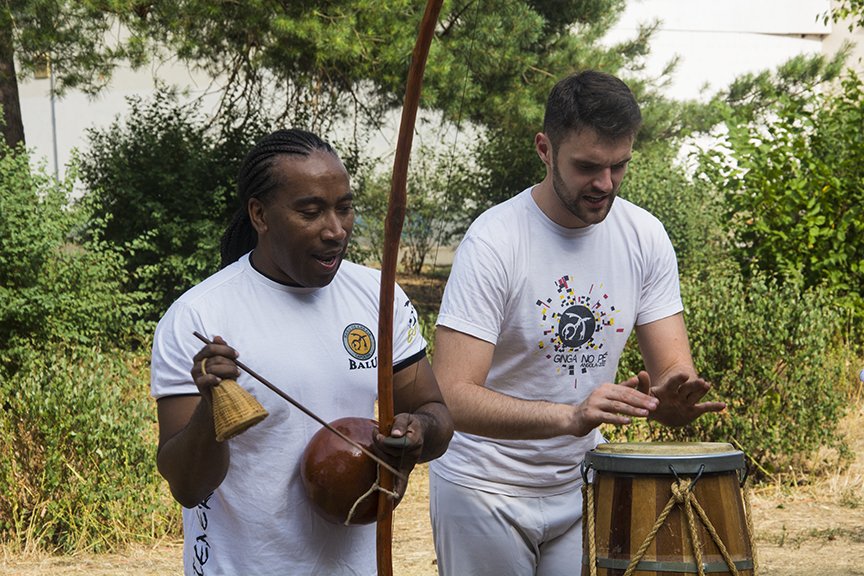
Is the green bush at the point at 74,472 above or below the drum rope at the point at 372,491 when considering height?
below

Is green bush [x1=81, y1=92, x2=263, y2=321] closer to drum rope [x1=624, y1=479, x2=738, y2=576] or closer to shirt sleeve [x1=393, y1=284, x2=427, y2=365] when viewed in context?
shirt sleeve [x1=393, y1=284, x2=427, y2=365]

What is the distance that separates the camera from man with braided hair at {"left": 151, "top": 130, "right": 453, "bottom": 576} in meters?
2.47

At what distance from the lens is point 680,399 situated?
3.17 metres

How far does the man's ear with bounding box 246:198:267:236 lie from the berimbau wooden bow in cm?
41

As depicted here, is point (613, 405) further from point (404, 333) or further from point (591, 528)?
point (404, 333)

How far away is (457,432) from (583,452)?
0.38 m

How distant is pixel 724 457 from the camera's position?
2.85 metres

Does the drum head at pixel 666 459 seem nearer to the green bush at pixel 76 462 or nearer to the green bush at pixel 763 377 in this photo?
the green bush at pixel 76 462

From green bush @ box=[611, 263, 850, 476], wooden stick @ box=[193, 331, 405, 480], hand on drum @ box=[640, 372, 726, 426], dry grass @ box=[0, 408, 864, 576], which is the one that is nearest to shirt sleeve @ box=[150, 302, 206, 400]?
wooden stick @ box=[193, 331, 405, 480]

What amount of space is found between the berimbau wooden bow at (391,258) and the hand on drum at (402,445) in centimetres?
2

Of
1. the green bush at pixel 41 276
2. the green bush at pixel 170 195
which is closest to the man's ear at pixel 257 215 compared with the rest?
the green bush at pixel 41 276

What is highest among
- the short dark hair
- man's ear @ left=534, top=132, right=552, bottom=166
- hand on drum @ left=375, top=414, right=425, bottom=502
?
the short dark hair

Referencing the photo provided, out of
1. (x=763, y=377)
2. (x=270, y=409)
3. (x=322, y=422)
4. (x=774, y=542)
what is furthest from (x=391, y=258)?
(x=763, y=377)

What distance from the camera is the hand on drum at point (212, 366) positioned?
219 centimetres
